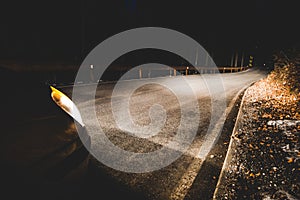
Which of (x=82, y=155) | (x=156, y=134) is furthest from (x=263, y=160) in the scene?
(x=82, y=155)

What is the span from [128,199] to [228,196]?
1383mm

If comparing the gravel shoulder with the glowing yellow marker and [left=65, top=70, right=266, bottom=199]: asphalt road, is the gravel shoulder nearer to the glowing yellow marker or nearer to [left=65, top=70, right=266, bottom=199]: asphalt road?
[left=65, top=70, right=266, bottom=199]: asphalt road

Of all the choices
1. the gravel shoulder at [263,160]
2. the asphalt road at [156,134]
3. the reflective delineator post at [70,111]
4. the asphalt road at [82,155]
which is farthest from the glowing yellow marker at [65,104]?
the gravel shoulder at [263,160]

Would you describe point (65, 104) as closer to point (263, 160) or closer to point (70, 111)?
point (70, 111)

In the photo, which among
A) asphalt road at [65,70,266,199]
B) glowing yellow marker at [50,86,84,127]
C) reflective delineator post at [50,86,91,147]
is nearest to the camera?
reflective delineator post at [50,86,91,147]

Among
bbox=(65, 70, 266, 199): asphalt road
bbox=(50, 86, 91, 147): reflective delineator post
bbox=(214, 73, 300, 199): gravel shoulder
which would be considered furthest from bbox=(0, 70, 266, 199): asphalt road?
bbox=(214, 73, 300, 199): gravel shoulder

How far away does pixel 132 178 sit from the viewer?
318 centimetres

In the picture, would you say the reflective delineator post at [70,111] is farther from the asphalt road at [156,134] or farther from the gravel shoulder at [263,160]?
the gravel shoulder at [263,160]

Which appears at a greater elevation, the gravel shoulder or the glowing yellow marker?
the glowing yellow marker

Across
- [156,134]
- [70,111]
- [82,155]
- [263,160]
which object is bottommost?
[263,160]

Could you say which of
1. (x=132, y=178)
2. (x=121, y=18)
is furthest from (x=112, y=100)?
(x=121, y=18)

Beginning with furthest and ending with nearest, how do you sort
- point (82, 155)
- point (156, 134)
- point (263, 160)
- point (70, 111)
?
point (156, 134)
point (263, 160)
point (70, 111)
point (82, 155)

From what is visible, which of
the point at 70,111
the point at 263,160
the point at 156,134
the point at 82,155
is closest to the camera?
the point at 82,155

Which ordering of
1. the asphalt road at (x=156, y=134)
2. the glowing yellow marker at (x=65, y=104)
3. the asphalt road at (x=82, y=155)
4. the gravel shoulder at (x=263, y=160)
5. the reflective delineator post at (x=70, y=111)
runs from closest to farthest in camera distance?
the asphalt road at (x=82, y=155), the reflective delineator post at (x=70, y=111), the glowing yellow marker at (x=65, y=104), the gravel shoulder at (x=263, y=160), the asphalt road at (x=156, y=134)
